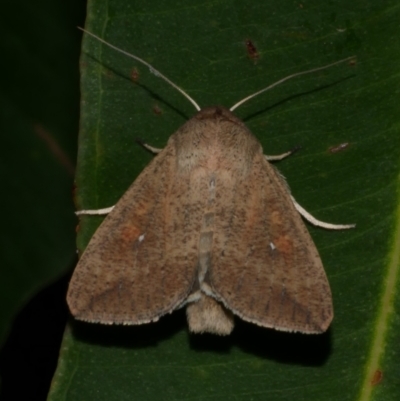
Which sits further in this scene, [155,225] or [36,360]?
[36,360]

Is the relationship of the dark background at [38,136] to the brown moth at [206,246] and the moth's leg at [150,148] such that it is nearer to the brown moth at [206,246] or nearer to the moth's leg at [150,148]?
the brown moth at [206,246]

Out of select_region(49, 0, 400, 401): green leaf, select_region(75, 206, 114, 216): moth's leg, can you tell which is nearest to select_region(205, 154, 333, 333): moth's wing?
select_region(49, 0, 400, 401): green leaf

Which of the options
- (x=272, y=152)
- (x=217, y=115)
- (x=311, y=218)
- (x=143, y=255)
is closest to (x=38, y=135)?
(x=143, y=255)

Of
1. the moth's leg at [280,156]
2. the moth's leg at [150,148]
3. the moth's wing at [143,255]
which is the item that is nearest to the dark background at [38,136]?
the moth's wing at [143,255]

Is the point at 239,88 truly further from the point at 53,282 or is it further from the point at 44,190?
the point at 53,282

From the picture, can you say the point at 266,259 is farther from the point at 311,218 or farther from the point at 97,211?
the point at 97,211

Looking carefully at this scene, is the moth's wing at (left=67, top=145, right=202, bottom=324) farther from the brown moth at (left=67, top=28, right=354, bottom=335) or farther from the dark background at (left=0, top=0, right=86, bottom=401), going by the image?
the dark background at (left=0, top=0, right=86, bottom=401)

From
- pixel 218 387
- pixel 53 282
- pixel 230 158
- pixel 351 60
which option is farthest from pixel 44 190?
pixel 351 60
